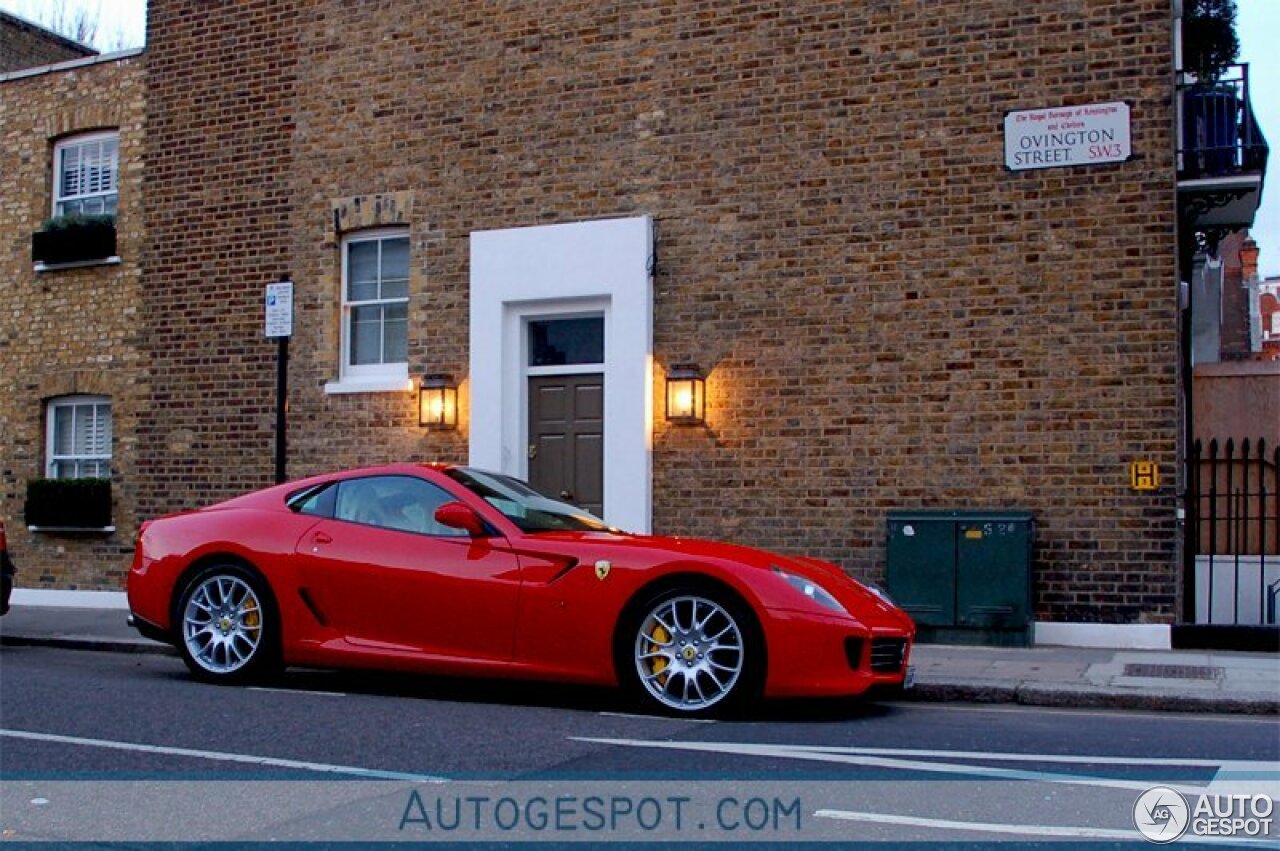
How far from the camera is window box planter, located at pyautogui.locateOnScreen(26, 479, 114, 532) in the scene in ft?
49.4

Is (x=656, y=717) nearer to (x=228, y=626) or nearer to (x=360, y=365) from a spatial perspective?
(x=228, y=626)

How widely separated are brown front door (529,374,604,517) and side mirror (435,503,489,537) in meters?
4.69

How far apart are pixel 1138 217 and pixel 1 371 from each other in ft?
40.4

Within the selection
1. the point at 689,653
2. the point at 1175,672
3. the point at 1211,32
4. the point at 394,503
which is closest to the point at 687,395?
the point at 394,503

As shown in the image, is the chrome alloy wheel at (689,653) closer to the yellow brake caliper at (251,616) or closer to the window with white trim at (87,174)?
the yellow brake caliper at (251,616)

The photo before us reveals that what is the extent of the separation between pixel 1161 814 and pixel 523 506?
14.3ft

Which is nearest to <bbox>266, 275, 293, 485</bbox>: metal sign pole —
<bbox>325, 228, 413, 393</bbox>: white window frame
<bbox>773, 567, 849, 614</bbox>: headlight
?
<bbox>325, 228, 413, 393</bbox>: white window frame

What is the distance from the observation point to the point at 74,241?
1552cm

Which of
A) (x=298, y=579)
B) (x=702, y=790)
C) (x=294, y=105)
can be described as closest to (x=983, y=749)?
(x=702, y=790)

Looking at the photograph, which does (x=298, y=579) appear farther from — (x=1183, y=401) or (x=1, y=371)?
(x=1, y=371)

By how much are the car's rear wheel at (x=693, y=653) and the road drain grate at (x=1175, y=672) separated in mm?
3218

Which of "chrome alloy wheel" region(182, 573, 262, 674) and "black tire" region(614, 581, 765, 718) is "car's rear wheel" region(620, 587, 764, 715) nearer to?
"black tire" region(614, 581, 765, 718)

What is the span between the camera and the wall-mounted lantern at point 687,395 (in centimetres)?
1230

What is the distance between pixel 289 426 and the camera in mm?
14258
